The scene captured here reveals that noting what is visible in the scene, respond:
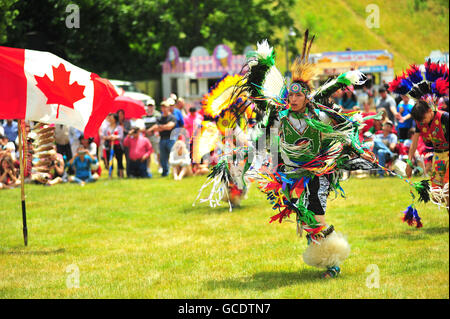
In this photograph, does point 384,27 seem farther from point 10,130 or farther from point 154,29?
point 10,130

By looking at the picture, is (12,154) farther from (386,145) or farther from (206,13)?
(206,13)

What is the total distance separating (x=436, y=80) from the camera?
6762mm

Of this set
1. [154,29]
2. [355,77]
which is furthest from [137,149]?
[154,29]

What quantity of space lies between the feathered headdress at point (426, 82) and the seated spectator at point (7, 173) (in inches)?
312

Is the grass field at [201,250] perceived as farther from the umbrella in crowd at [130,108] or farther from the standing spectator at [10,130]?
the umbrella in crowd at [130,108]

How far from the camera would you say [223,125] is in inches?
318

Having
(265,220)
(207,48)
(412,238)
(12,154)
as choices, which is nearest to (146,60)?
(207,48)

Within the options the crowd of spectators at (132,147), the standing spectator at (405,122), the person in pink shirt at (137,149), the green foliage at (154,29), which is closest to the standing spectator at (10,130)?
the crowd of spectators at (132,147)

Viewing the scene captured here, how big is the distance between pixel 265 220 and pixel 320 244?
9.94 feet

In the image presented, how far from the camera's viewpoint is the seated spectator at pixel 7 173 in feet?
38.9

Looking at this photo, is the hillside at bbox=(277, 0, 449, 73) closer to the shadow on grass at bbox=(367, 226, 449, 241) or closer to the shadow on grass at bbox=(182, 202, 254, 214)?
the shadow on grass at bbox=(182, 202, 254, 214)

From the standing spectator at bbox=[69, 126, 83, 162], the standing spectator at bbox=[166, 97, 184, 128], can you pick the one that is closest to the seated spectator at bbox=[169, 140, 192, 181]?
the standing spectator at bbox=[166, 97, 184, 128]

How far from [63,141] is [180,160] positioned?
99.6 inches

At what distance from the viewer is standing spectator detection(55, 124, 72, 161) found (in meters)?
13.0
